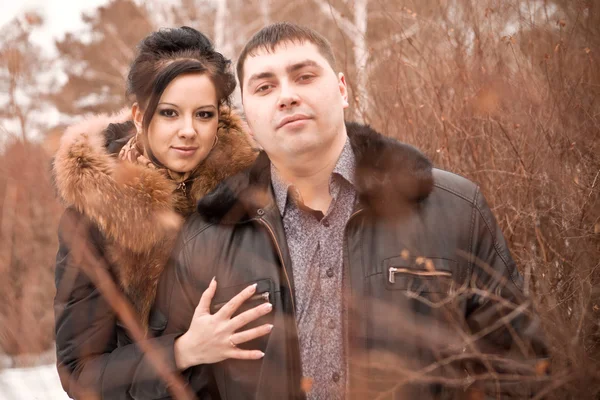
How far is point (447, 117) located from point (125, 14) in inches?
485

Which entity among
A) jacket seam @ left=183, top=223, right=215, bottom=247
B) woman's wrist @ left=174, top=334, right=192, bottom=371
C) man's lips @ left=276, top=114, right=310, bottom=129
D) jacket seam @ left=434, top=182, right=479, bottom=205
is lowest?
woman's wrist @ left=174, top=334, right=192, bottom=371

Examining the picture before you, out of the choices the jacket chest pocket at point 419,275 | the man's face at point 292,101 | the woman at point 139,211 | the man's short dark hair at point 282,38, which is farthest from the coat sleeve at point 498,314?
the man's short dark hair at point 282,38

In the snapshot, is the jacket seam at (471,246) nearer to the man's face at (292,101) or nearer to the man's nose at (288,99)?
the man's face at (292,101)

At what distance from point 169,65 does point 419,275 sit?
1594mm

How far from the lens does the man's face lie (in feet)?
8.12

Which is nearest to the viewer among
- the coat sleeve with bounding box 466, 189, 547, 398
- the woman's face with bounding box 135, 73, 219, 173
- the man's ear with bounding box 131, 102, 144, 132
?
the coat sleeve with bounding box 466, 189, 547, 398

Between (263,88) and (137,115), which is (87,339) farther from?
(263,88)

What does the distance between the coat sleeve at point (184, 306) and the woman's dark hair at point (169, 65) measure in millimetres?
780

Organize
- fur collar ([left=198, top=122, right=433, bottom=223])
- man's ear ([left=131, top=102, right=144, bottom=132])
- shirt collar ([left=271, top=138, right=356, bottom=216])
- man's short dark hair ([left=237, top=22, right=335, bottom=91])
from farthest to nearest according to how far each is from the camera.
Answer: man's ear ([left=131, top=102, right=144, bottom=132]) → man's short dark hair ([left=237, top=22, right=335, bottom=91]) → shirt collar ([left=271, top=138, right=356, bottom=216]) → fur collar ([left=198, top=122, right=433, bottom=223])

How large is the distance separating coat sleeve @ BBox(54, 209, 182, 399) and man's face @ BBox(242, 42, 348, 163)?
906 millimetres

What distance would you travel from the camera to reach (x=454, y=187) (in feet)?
8.08

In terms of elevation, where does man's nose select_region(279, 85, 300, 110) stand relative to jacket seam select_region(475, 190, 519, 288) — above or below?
above

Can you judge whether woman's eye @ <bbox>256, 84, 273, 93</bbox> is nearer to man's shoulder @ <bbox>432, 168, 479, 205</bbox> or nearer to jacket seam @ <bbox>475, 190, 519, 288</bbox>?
man's shoulder @ <bbox>432, 168, 479, 205</bbox>

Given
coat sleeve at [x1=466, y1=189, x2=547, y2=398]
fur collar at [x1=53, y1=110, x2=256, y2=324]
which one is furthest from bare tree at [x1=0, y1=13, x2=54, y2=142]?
coat sleeve at [x1=466, y1=189, x2=547, y2=398]
